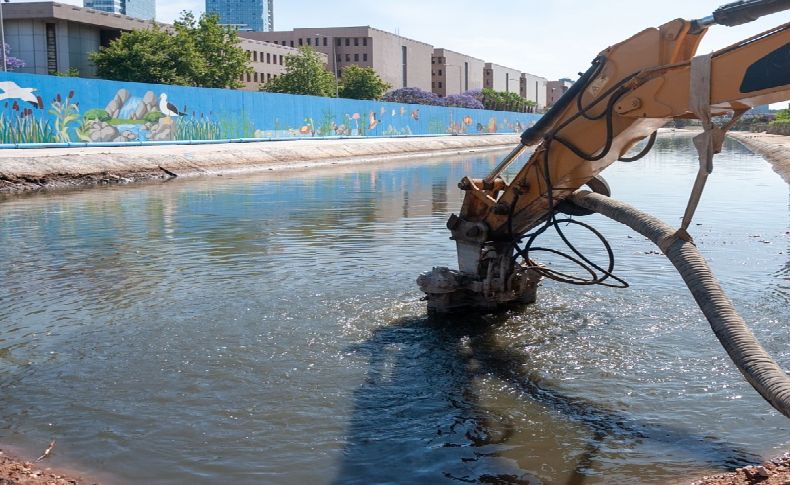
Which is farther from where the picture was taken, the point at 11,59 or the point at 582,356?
the point at 11,59

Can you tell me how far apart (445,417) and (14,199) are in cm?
1750

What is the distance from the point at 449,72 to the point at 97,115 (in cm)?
12007

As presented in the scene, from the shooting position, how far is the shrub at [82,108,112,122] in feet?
106

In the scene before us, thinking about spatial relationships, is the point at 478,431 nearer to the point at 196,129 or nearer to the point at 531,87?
the point at 196,129

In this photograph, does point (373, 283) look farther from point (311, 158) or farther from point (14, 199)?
point (311, 158)

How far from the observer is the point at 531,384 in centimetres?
644

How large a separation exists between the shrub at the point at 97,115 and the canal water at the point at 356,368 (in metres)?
20.6

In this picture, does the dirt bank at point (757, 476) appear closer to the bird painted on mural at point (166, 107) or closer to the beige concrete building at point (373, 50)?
the bird painted on mural at point (166, 107)

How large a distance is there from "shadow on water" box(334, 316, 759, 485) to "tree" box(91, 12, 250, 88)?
57.8 metres

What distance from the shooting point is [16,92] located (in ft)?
94.9

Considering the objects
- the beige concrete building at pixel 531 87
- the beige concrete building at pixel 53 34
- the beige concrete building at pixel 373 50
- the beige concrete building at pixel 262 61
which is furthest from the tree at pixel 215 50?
the beige concrete building at pixel 531 87

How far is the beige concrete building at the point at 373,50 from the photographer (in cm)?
12619

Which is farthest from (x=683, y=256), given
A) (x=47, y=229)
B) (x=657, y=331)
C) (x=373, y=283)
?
(x=47, y=229)

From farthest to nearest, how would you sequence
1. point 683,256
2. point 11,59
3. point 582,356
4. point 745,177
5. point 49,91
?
point 11,59, point 49,91, point 745,177, point 582,356, point 683,256
